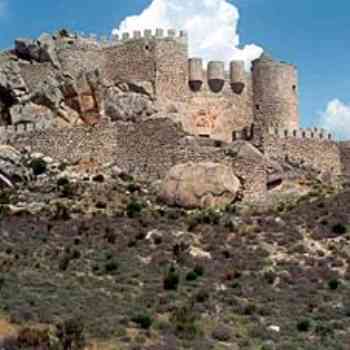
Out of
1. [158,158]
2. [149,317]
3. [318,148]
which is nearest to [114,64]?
[158,158]

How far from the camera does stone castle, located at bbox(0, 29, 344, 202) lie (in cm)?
3169

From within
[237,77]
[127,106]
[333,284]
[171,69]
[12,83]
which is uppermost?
[237,77]

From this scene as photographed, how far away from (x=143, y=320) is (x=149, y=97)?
62.7ft

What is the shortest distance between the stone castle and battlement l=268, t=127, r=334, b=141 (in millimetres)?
53

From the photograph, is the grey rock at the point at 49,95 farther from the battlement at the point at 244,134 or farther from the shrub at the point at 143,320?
the shrub at the point at 143,320

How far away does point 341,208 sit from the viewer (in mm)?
27766

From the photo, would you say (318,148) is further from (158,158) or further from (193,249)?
(193,249)

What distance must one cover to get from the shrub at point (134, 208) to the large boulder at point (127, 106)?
622 centimetres

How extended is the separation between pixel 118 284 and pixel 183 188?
345 inches

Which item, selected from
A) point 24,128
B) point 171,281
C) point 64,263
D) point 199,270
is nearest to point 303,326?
point 171,281

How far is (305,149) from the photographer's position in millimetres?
34281

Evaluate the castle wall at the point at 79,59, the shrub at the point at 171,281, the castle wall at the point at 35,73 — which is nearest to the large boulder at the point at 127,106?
the castle wall at the point at 79,59

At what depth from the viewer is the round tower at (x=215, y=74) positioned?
36344 mm

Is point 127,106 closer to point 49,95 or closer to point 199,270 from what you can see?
point 49,95
